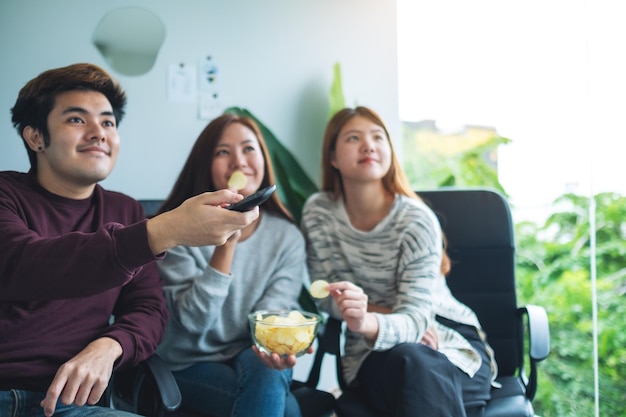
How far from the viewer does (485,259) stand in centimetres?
208

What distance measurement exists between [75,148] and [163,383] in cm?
64

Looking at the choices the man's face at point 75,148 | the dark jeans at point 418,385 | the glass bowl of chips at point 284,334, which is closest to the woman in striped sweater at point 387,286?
the dark jeans at point 418,385

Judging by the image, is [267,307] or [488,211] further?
[488,211]

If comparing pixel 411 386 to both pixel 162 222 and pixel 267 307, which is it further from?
pixel 162 222

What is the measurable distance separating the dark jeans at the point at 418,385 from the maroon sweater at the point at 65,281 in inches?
24.8

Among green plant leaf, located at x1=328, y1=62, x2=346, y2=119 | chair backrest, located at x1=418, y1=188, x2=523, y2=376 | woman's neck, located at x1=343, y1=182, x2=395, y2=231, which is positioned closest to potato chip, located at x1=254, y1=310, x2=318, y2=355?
woman's neck, located at x1=343, y1=182, x2=395, y2=231

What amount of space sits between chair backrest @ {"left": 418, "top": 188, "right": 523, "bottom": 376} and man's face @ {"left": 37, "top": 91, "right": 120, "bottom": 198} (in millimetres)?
1204

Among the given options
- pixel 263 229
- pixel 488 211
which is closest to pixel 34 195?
pixel 263 229

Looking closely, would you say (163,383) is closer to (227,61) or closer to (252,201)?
(252,201)

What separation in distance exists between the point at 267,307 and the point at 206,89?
115cm

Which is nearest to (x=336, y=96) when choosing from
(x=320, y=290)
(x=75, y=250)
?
(x=320, y=290)

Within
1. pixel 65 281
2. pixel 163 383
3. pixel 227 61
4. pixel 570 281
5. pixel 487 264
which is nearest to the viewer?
pixel 65 281

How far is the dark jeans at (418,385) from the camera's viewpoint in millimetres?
1451

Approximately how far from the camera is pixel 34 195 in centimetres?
142
